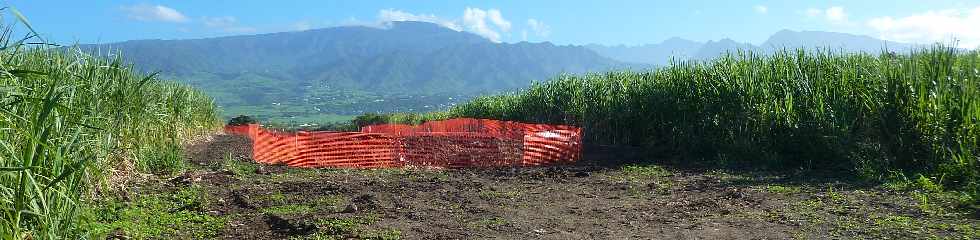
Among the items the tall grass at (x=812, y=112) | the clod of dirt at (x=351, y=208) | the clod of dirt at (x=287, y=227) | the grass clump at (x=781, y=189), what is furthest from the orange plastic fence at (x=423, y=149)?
the clod of dirt at (x=287, y=227)

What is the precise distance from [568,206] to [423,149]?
6639mm

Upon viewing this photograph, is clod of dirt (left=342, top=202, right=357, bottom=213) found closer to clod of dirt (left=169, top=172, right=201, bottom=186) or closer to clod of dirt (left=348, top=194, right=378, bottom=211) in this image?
clod of dirt (left=348, top=194, right=378, bottom=211)

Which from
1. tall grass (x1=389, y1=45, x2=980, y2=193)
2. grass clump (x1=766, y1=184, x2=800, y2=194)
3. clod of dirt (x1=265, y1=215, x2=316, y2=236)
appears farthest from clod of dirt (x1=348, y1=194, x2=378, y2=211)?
tall grass (x1=389, y1=45, x2=980, y2=193)

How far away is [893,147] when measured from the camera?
8.84 metres

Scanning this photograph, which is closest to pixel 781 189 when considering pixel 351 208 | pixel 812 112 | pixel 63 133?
pixel 812 112

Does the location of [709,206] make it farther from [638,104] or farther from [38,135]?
[638,104]

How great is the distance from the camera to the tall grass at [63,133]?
163 inches

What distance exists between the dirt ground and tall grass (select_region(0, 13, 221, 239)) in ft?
2.86

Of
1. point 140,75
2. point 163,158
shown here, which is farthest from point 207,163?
point 163,158

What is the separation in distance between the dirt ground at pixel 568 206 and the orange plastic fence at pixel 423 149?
2.54 m

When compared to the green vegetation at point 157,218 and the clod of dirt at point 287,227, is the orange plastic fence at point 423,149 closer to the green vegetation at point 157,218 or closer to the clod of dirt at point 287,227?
the green vegetation at point 157,218

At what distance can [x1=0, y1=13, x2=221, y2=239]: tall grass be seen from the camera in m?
4.13

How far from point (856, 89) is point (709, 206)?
13.6ft

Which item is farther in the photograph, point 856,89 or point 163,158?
point 856,89
